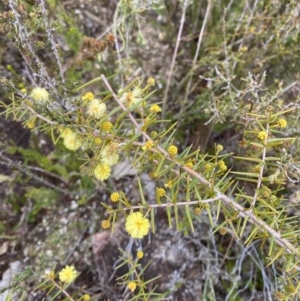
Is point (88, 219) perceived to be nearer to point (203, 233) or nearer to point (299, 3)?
point (203, 233)

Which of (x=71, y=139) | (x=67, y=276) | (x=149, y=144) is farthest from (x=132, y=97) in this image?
(x=67, y=276)

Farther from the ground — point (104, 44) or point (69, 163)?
point (104, 44)

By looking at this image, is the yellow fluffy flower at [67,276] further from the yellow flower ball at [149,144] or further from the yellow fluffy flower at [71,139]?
the yellow flower ball at [149,144]

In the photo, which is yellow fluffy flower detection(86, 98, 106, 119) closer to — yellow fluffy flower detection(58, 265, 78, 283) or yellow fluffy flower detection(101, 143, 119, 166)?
yellow fluffy flower detection(101, 143, 119, 166)

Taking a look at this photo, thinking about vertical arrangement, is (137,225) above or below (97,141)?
below

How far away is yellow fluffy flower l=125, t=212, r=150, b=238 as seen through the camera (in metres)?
1.10

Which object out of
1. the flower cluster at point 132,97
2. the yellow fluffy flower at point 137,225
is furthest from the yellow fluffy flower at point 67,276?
the flower cluster at point 132,97

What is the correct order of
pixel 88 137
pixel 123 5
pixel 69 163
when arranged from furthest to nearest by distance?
1. pixel 69 163
2. pixel 123 5
3. pixel 88 137

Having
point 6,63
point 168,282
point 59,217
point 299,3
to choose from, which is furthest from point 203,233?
point 6,63

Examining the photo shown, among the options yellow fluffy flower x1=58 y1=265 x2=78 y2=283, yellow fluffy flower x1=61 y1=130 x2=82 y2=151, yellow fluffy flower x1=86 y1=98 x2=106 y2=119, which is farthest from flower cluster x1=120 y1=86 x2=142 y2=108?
yellow fluffy flower x1=58 y1=265 x2=78 y2=283

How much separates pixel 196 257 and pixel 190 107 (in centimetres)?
74

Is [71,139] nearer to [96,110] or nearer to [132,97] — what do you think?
[96,110]

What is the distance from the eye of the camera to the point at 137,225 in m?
1.10

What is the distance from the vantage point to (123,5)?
1705 mm
